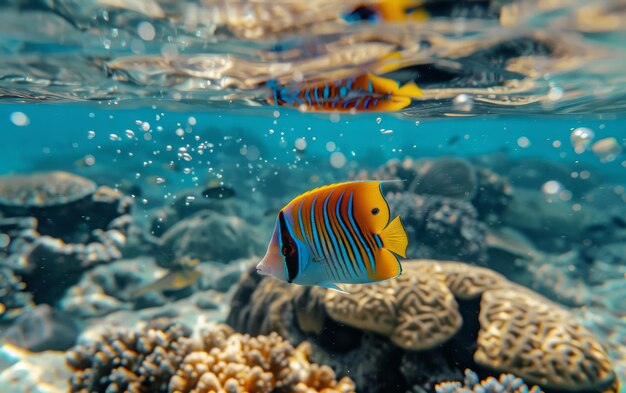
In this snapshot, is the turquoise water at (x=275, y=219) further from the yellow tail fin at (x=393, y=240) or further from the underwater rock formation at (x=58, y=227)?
the yellow tail fin at (x=393, y=240)

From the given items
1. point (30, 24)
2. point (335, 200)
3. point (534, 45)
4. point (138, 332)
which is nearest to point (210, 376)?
point (138, 332)

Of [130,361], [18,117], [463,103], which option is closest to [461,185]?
[463,103]

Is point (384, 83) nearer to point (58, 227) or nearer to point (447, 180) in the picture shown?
point (447, 180)

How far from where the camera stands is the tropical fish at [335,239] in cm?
198

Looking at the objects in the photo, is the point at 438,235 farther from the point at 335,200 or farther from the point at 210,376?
the point at 335,200

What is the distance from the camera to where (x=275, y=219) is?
10.1 metres

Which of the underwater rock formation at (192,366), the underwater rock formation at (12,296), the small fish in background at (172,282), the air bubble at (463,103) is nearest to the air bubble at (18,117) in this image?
the underwater rock formation at (12,296)

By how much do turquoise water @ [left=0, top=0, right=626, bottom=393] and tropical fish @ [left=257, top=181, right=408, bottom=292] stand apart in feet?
8.57

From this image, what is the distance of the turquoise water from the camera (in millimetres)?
4750

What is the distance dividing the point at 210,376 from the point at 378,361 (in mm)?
2343

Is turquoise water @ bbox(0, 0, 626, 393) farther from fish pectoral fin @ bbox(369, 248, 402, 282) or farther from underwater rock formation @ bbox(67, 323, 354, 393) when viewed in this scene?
fish pectoral fin @ bbox(369, 248, 402, 282)

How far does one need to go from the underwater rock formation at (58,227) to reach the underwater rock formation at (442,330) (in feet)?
17.8

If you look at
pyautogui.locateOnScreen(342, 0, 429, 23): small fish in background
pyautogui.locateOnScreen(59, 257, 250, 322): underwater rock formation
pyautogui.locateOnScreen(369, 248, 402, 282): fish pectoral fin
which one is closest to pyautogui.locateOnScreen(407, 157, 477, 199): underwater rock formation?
pyautogui.locateOnScreen(342, 0, 429, 23): small fish in background

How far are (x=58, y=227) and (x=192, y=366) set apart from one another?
732cm
